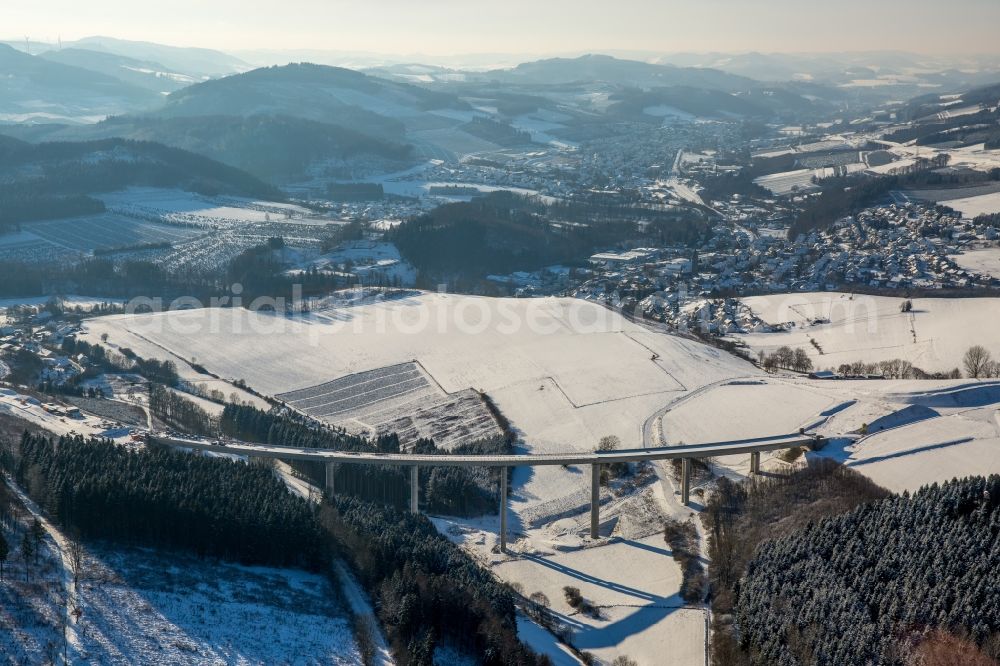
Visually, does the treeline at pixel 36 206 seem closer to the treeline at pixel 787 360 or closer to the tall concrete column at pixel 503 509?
the treeline at pixel 787 360

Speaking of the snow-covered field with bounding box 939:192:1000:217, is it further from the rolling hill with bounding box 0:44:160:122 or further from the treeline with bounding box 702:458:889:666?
the rolling hill with bounding box 0:44:160:122

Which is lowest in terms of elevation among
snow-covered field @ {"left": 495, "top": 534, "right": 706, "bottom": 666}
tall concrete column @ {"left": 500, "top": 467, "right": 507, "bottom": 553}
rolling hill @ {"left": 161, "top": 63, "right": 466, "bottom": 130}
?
snow-covered field @ {"left": 495, "top": 534, "right": 706, "bottom": 666}

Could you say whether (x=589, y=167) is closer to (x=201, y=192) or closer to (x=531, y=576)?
(x=201, y=192)

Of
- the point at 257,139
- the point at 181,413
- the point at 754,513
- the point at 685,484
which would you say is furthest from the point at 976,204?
the point at 257,139

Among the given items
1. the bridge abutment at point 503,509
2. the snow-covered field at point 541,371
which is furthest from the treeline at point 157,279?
the bridge abutment at point 503,509

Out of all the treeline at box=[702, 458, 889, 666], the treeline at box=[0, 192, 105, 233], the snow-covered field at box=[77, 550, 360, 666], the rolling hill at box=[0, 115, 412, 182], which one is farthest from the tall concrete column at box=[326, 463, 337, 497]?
the rolling hill at box=[0, 115, 412, 182]

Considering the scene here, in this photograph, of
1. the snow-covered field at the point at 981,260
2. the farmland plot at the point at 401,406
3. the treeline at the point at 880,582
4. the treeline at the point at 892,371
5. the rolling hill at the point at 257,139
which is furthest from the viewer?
the rolling hill at the point at 257,139

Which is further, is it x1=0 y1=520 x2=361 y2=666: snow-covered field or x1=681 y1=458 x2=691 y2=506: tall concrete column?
x1=681 y1=458 x2=691 y2=506: tall concrete column

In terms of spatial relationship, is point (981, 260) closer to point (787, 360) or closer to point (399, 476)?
point (787, 360)

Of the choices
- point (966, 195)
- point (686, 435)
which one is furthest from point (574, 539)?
point (966, 195)
